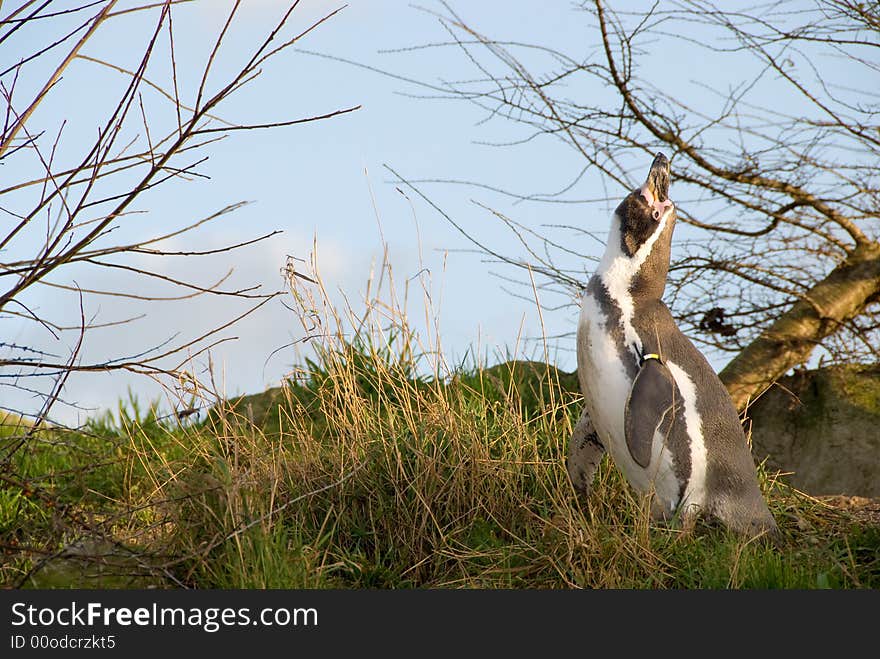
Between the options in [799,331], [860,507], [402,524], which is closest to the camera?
[402,524]

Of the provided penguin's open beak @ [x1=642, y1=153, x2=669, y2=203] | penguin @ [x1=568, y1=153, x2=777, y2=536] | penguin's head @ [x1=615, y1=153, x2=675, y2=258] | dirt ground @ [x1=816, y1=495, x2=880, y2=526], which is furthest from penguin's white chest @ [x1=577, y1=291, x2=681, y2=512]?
dirt ground @ [x1=816, y1=495, x2=880, y2=526]

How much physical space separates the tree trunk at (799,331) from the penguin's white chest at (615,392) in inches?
117

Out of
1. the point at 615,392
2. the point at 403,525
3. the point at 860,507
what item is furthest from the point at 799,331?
the point at 403,525

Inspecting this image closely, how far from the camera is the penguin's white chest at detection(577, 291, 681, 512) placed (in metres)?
3.56

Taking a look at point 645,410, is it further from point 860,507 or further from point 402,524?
point 860,507

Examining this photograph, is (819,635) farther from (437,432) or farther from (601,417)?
(437,432)

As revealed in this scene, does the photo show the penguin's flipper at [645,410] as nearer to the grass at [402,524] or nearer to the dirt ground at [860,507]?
the grass at [402,524]

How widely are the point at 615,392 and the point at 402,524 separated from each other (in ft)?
3.31

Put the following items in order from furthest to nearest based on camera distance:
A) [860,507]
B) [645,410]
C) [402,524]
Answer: [860,507]
[402,524]
[645,410]

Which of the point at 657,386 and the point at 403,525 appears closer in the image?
the point at 657,386

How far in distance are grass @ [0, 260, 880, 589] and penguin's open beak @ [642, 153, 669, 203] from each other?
3.88 feet

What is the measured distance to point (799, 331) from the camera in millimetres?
6465

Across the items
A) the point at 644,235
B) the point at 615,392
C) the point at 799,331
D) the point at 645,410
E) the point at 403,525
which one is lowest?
the point at 403,525

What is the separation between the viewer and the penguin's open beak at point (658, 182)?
3.67m
